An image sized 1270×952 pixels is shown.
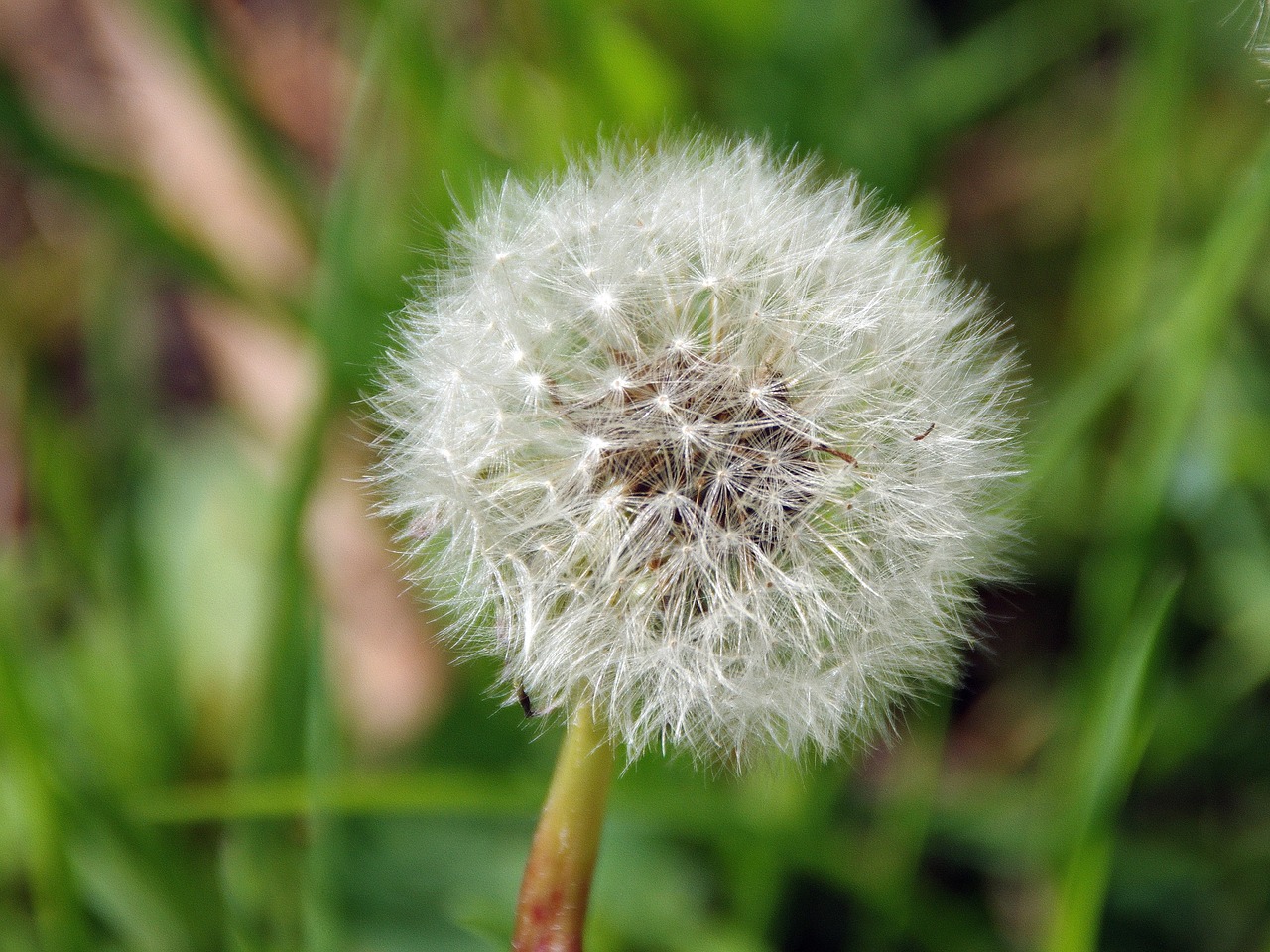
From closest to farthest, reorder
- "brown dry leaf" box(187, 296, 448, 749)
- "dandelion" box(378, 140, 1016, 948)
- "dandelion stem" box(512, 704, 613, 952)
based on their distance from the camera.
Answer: "dandelion stem" box(512, 704, 613, 952), "dandelion" box(378, 140, 1016, 948), "brown dry leaf" box(187, 296, 448, 749)

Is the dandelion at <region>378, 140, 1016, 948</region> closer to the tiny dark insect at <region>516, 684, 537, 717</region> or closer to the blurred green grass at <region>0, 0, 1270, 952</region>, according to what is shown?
the tiny dark insect at <region>516, 684, 537, 717</region>

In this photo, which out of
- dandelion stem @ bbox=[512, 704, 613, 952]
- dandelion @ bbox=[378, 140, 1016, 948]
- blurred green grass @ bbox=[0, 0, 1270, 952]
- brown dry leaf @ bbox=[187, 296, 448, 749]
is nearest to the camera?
dandelion stem @ bbox=[512, 704, 613, 952]

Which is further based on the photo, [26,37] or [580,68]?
[26,37]

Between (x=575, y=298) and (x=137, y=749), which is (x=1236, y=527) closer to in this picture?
(x=575, y=298)

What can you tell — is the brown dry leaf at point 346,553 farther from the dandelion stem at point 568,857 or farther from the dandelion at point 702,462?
the dandelion stem at point 568,857

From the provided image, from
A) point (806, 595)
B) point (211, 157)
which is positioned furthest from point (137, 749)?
point (211, 157)

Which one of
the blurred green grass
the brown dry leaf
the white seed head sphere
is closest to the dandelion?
the white seed head sphere
